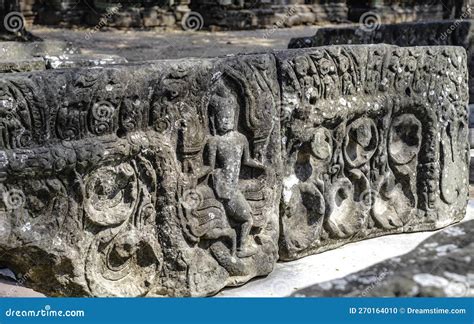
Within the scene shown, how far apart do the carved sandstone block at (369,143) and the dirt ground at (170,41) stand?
6.14 meters

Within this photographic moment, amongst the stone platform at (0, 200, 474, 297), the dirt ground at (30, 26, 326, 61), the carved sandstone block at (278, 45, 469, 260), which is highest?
the carved sandstone block at (278, 45, 469, 260)

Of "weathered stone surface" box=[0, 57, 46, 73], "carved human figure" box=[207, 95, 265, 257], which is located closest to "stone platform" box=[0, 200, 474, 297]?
"carved human figure" box=[207, 95, 265, 257]

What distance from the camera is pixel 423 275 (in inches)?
75.6

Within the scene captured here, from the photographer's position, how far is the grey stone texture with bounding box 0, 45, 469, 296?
3176 millimetres

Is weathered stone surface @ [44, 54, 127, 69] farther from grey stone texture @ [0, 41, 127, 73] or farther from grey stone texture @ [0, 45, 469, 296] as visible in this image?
grey stone texture @ [0, 45, 469, 296]

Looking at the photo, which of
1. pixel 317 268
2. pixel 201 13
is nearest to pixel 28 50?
pixel 317 268

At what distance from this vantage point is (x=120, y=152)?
332 cm

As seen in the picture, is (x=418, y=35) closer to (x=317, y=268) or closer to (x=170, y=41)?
(x=317, y=268)

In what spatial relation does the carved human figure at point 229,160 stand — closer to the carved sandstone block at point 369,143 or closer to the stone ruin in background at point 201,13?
the carved sandstone block at point 369,143

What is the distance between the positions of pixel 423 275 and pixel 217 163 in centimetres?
181

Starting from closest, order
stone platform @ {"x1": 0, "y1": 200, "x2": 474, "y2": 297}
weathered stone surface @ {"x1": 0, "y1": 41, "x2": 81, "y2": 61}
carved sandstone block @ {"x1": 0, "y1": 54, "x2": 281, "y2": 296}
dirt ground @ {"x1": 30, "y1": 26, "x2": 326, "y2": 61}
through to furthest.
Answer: carved sandstone block @ {"x1": 0, "y1": 54, "x2": 281, "y2": 296} < stone platform @ {"x1": 0, "y1": 200, "x2": 474, "y2": 297} < weathered stone surface @ {"x1": 0, "y1": 41, "x2": 81, "y2": 61} < dirt ground @ {"x1": 30, "y1": 26, "x2": 326, "y2": 61}

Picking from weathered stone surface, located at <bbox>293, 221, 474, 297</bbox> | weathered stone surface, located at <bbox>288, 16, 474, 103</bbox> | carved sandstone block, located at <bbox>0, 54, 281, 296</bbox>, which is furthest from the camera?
weathered stone surface, located at <bbox>288, 16, 474, 103</bbox>

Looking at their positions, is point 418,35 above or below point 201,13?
above

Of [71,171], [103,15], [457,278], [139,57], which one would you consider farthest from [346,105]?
[103,15]
